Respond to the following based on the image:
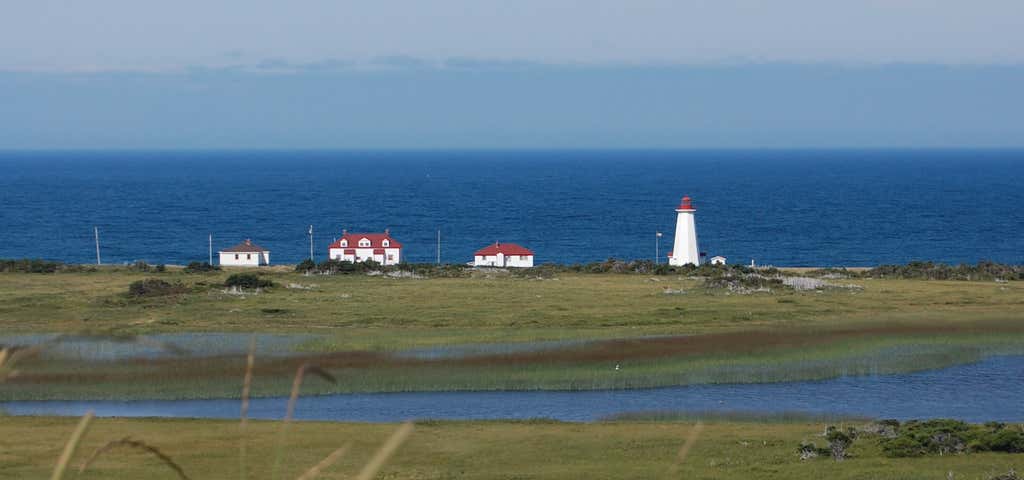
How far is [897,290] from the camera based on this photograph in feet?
177

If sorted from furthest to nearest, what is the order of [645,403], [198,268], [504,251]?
[504,251]
[198,268]
[645,403]

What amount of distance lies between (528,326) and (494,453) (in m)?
19.1

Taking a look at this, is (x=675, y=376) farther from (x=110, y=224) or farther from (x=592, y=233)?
(x=110, y=224)

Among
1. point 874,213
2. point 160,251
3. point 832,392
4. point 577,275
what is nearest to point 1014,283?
point 577,275

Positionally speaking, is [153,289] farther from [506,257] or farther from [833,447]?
[833,447]

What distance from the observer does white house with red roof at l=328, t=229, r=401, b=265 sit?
6881 cm

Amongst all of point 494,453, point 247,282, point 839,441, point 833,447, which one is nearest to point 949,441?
point 839,441

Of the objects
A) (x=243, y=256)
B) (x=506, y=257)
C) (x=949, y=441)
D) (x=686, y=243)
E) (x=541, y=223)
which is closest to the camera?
(x=949, y=441)

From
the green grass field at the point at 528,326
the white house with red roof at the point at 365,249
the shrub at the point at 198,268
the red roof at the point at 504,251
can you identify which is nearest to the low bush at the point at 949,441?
the green grass field at the point at 528,326

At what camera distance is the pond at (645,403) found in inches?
1151

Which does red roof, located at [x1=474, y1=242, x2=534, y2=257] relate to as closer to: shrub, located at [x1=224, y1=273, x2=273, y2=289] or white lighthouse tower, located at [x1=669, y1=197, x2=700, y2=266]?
white lighthouse tower, located at [x1=669, y1=197, x2=700, y2=266]

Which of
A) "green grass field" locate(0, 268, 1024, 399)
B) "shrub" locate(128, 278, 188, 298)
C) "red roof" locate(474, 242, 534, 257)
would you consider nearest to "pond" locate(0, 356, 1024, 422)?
"green grass field" locate(0, 268, 1024, 399)

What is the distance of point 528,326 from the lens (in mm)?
42562

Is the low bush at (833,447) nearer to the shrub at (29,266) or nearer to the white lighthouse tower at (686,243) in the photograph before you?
the white lighthouse tower at (686,243)
